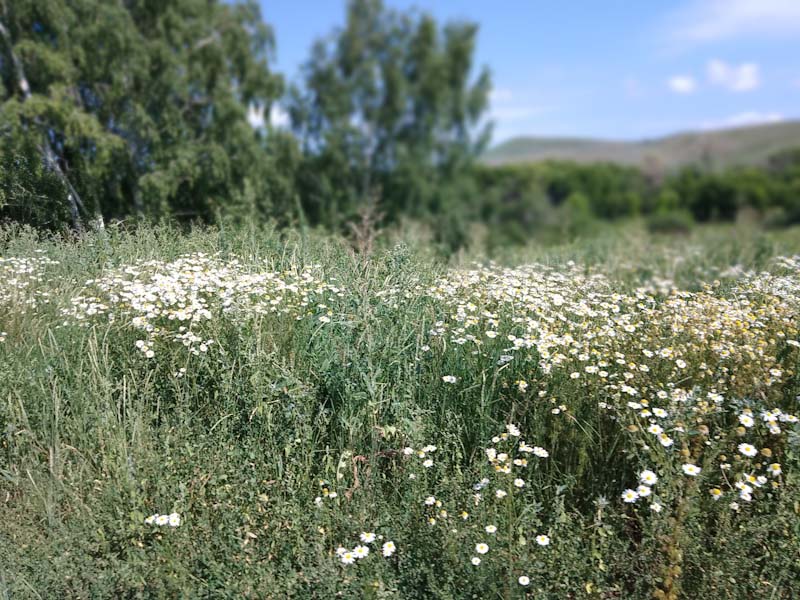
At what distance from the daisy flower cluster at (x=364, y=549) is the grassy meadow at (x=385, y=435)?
16 mm

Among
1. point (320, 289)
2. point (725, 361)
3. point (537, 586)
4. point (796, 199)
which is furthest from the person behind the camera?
point (796, 199)

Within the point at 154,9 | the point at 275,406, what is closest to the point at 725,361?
the point at 275,406

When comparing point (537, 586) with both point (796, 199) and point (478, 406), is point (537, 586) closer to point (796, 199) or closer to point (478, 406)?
point (478, 406)

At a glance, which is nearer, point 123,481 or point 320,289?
point 123,481

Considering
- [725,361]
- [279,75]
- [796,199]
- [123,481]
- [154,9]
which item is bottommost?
[796,199]

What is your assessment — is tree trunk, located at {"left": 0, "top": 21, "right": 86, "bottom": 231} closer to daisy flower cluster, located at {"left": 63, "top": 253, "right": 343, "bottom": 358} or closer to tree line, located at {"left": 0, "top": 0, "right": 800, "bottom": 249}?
tree line, located at {"left": 0, "top": 0, "right": 800, "bottom": 249}

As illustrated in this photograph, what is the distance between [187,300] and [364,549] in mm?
2007

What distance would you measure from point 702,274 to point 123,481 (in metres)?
7.71

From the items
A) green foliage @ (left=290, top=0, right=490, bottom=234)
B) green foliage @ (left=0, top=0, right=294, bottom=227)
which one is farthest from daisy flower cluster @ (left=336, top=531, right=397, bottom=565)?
green foliage @ (left=290, top=0, right=490, bottom=234)

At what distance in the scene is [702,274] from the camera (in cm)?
828

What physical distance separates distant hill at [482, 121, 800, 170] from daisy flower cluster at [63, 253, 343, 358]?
106512 millimetres

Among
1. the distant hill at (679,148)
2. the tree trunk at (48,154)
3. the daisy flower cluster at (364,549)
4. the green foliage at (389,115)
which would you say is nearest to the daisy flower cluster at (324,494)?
the daisy flower cluster at (364,549)

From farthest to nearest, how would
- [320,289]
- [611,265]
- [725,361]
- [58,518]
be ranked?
1. [611,265]
2. [320,289]
3. [725,361]
4. [58,518]

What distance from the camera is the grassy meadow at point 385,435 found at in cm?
267
